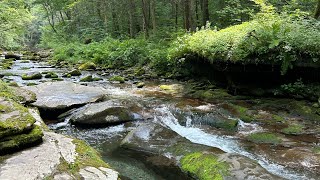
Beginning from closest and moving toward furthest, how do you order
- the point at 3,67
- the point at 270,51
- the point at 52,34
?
the point at 270,51
the point at 3,67
the point at 52,34

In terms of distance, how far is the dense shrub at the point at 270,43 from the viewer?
9219mm

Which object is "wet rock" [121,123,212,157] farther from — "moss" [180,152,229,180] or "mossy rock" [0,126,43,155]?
"mossy rock" [0,126,43,155]

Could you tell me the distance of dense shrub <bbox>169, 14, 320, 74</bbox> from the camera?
363 inches

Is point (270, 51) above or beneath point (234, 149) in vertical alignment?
above

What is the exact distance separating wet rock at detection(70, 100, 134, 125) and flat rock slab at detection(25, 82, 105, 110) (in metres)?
0.81

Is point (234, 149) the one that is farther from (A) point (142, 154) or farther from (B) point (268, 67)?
(B) point (268, 67)

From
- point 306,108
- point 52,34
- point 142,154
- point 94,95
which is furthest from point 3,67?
point 52,34

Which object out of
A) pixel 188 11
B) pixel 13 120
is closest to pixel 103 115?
pixel 13 120

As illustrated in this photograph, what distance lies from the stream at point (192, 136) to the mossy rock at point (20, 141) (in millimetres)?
1741

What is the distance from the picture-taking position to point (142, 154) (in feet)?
23.2

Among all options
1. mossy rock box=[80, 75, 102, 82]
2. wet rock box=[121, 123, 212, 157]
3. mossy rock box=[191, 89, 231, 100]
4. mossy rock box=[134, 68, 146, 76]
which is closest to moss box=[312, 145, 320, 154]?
wet rock box=[121, 123, 212, 157]

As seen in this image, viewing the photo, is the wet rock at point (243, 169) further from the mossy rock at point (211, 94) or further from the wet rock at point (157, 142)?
the mossy rock at point (211, 94)

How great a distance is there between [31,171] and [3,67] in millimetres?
18414

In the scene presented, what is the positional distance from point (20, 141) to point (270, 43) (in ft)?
24.4
